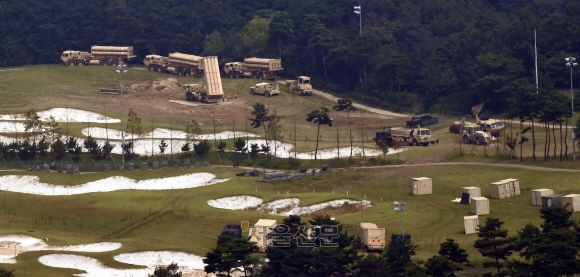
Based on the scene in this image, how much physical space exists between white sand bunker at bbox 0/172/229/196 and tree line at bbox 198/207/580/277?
1423 inches

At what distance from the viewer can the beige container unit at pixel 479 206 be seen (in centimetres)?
10506

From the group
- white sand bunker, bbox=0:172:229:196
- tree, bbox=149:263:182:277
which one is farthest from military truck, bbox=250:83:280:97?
tree, bbox=149:263:182:277

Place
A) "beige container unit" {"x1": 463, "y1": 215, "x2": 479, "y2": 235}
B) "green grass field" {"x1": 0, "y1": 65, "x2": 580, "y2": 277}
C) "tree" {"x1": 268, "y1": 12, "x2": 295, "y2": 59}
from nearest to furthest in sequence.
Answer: "beige container unit" {"x1": 463, "y1": 215, "x2": 479, "y2": 235} < "green grass field" {"x1": 0, "y1": 65, "x2": 580, "y2": 277} < "tree" {"x1": 268, "y1": 12, "x2": 295, "y2": 59}

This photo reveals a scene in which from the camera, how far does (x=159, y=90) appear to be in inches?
6890

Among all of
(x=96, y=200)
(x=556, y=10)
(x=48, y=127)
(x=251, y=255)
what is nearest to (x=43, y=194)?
(x=96, y=200)

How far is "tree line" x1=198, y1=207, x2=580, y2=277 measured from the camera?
8288 cm

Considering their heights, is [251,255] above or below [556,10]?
below

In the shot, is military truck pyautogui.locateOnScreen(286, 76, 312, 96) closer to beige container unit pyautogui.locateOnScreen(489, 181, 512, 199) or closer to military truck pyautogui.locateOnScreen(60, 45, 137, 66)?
military truck pyautogui.locateOnScreen(60, 45, 137, 66)

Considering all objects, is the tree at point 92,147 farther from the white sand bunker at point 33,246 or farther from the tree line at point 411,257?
the tree line at point 411,257

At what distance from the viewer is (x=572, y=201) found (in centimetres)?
10212

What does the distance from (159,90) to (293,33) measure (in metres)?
32.0

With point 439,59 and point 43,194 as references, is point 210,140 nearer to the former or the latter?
point 43,194

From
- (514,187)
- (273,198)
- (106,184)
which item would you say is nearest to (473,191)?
(514,187)

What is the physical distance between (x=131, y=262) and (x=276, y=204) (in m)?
23.0
